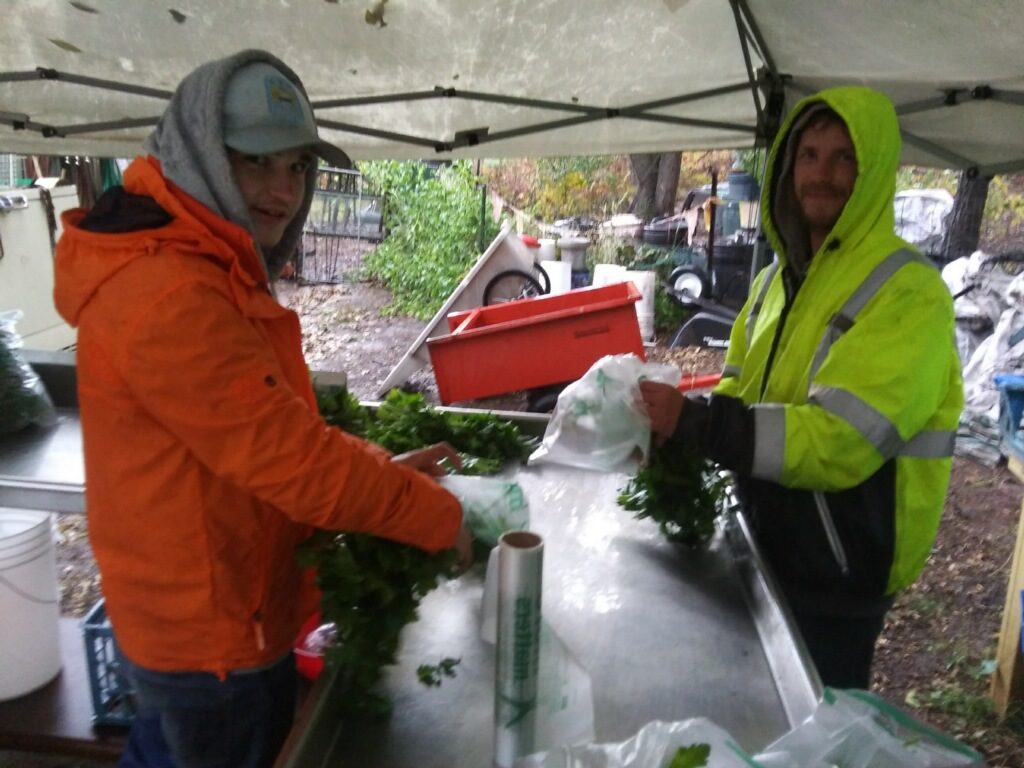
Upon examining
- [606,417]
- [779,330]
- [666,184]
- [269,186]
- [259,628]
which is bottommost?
[259,628]

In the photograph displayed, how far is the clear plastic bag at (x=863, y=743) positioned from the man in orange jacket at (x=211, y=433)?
28.5 inches

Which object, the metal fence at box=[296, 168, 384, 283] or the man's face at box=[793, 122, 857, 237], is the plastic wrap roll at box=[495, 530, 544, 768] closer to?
the man's face at box=[793, 122, 857, 237]

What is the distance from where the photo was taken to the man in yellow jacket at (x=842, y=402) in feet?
→ 5.89

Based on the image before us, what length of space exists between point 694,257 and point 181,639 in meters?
9.43

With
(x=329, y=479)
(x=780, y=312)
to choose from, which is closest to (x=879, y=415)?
(x=780, y=312)

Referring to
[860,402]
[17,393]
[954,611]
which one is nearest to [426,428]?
[860,402]

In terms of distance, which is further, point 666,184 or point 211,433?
point 666,184

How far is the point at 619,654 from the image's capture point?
1.77 meters

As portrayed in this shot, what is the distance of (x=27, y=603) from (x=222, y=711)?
66.3 inches

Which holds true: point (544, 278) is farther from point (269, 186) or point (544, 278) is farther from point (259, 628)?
point (259, 628)

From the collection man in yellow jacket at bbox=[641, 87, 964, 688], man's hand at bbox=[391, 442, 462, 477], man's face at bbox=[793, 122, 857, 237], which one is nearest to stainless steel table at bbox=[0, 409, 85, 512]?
man's hand at bbox=[391, 442, 462, 477]

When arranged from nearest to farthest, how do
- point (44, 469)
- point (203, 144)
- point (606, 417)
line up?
point (203, 144), point (606, 417), point (44, 469)

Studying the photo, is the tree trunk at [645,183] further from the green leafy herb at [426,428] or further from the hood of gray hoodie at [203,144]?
the hood of gray hoodie at [203,144]

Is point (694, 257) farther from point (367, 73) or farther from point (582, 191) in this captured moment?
point (367, 73)
